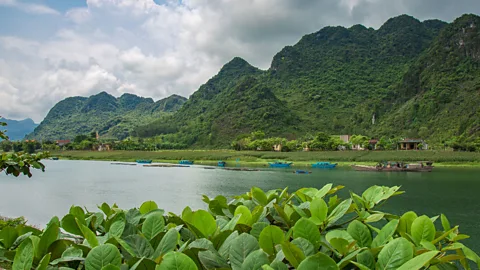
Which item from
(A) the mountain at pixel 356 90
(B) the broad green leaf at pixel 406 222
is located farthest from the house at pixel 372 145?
(B) the broad green leaf at pixel 406 222

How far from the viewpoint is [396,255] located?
0.86 m

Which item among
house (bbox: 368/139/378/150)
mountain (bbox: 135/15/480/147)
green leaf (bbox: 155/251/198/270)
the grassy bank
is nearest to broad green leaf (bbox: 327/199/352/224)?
green leaf (bbox: 155/251/198/270)

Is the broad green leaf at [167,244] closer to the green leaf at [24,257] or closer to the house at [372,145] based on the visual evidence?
the green leaf at [24,257]

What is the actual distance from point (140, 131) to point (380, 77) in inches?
3545

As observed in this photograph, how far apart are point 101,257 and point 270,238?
0.44 meters

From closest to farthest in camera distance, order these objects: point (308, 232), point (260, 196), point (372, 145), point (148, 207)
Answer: point (308, 232)
point (148, 207)
point (260, 196)
point (372, 145)

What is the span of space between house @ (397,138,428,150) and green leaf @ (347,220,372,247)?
72285mm

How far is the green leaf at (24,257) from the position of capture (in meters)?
0.91

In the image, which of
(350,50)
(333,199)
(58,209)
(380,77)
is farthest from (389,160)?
(350,50)

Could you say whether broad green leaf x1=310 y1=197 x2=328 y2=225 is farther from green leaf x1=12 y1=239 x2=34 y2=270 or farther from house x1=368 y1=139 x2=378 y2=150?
house x1=368 y1=139 x2=378 y2=150

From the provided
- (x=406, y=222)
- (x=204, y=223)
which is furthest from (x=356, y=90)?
(x=204, y=223)

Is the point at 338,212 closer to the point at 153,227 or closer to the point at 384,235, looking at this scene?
the point at 384,235

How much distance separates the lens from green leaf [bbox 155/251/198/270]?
0.71 meters

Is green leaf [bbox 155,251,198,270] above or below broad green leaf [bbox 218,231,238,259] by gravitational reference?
above
